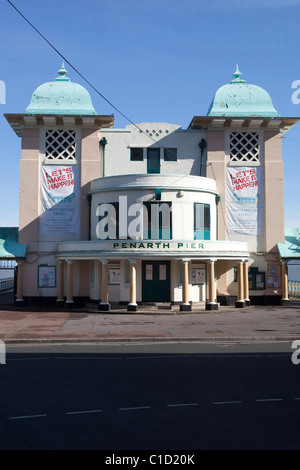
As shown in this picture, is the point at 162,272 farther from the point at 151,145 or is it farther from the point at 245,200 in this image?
the point at 151,145

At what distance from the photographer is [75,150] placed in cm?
3017

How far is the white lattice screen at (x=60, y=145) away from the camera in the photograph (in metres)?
30.1

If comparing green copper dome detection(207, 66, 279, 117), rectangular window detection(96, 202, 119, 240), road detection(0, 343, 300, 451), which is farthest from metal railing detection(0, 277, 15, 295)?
road detection(0, 343, 300, 451)

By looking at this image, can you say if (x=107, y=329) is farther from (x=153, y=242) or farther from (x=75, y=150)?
(x=75, y=150)

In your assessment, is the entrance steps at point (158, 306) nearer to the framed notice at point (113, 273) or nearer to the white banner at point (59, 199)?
the framed notice at point (113, 273)

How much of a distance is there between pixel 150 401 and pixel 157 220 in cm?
1844

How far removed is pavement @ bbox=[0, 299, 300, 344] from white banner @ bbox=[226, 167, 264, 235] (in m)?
5.31

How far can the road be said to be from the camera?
6648 mm

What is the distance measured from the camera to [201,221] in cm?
2778

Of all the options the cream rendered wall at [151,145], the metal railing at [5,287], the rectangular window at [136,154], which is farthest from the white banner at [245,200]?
the metal railing at [5,287]

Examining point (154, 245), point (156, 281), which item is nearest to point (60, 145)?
point (154, 245)

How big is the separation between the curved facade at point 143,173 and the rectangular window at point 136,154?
0.06 feet

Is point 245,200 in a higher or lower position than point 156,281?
higher

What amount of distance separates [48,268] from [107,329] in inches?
455
